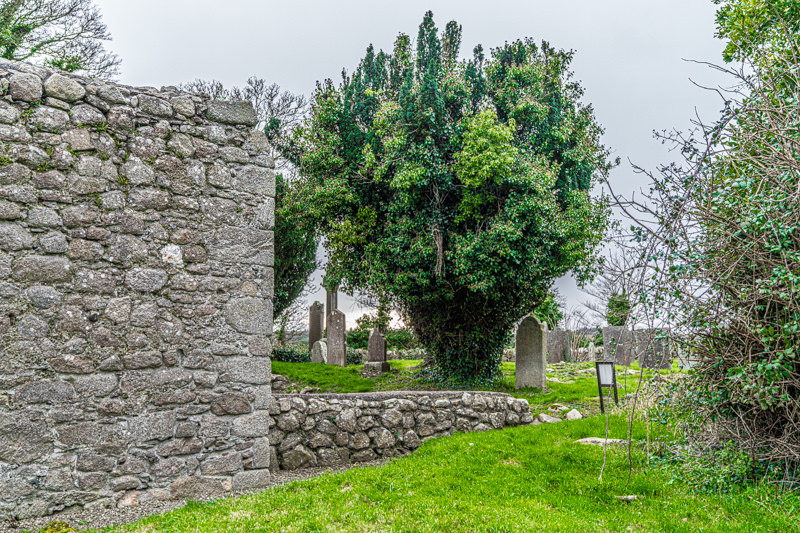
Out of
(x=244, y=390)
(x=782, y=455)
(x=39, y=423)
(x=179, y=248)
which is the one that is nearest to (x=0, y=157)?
(x=179, y=248)

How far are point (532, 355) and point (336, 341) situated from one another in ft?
21.9

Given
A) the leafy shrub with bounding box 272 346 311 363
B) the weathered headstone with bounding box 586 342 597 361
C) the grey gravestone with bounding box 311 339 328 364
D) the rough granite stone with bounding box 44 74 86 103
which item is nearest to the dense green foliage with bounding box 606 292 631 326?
the rough granite stone with bounding box 44 74 86 103

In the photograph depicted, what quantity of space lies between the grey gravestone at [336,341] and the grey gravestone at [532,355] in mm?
6173

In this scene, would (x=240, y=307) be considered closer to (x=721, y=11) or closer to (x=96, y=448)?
(x=96, y=448)

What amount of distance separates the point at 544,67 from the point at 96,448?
41.7 ft

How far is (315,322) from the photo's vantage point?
1906 centimetres

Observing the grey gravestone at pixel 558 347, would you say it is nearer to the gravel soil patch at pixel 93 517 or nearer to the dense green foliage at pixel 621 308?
the dense green foliage at pixel 621 308

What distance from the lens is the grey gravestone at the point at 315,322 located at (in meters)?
18.9

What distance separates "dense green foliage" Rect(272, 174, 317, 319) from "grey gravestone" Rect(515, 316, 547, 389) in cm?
604

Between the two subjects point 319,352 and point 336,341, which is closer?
point 336,341

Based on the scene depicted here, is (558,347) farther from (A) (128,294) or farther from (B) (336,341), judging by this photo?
(A) (128,294)

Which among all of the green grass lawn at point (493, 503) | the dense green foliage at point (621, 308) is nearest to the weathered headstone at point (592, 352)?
the dense green foliage at point (621, 308)

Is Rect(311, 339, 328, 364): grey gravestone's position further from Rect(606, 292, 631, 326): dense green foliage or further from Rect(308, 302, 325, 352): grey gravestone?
Rect(606, 292, 631, 326): dense green foliage

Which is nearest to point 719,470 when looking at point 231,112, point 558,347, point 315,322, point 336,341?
point 231,112
